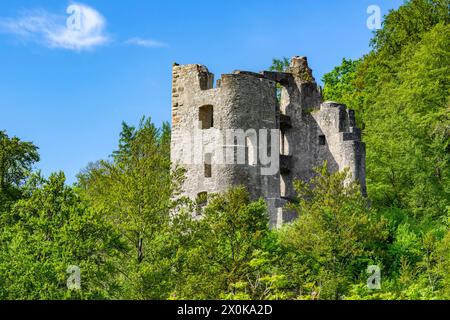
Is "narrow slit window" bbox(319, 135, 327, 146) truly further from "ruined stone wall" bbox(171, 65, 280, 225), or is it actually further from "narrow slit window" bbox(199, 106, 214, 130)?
"narrow slit window" bbox(199, 106, 214, 130)

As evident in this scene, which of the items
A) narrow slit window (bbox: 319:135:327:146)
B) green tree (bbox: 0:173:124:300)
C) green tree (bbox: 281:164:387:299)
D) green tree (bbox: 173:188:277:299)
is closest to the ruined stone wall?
narrow slit window (bbox: 319:135:327:146)

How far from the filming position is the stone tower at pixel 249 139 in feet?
129

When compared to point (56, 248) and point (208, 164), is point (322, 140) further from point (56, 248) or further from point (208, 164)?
point (56, 248)

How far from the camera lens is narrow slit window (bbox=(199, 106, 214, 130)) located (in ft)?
133

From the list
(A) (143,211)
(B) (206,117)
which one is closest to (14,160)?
(B) (206,117)

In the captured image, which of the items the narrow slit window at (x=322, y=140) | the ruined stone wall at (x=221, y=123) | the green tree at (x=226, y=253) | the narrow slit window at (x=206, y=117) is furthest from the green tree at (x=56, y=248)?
the narrow slit window at (x=322, y=140)

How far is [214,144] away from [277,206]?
340 cm

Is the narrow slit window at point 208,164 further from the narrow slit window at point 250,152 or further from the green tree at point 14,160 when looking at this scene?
the green tree at point 14,160

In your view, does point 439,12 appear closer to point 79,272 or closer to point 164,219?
point 164,219

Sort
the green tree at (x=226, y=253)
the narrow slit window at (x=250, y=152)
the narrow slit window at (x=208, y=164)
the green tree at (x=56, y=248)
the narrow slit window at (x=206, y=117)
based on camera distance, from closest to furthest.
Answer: the green tree at (x=226, y=253)
the green tree at (x=56, y=248)
the narrow slit window at (x=250, y=152)
the narrow slit window at (x=208, y=164)
the narrow slit window at (x=206, y=117)

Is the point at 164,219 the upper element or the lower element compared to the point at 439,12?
lower

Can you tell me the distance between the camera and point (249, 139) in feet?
130
